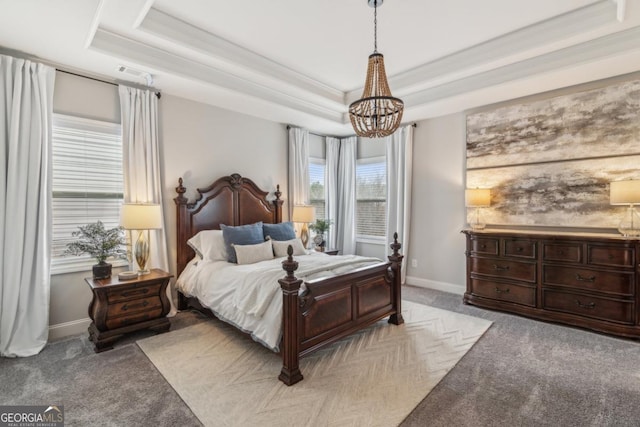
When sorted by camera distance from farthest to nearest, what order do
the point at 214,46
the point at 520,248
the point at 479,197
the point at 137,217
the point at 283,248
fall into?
the point at 479,197 < the point at 283,248 < the point at 520,248 < the point at 214,46 < the point at 137,217

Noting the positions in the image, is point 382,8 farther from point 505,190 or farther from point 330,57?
point 505,190

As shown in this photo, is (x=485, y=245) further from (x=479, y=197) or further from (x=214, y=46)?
(x=214, y=46)

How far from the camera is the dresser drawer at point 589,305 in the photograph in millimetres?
3107

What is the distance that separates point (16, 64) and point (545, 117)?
5572mm

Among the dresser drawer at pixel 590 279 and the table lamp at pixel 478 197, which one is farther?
the table lamp at pixel 478 197

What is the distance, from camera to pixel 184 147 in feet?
13.2

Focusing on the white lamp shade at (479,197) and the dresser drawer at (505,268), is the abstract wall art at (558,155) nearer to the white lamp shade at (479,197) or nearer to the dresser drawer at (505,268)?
the white lamp shade at (479,197)

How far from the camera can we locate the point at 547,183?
3865mm

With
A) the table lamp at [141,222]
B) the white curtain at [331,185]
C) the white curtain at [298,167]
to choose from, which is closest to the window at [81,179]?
the table lamp at [141,222]

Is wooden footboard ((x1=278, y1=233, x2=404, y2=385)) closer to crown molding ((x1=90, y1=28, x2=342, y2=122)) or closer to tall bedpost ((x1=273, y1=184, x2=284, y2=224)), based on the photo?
tall bedpost ((x1=273, y1=184, x2=284, y2=224))

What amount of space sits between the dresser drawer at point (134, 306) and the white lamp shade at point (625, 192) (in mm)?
4707

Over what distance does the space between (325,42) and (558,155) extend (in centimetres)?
305

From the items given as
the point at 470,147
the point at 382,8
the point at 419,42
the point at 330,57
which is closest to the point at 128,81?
the point at 330,57

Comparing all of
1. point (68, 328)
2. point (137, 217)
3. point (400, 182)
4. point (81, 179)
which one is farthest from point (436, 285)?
point (81, 179)
